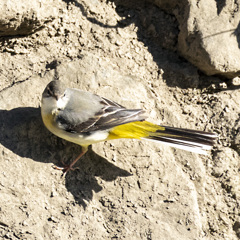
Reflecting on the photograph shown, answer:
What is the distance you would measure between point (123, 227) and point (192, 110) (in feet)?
7.97

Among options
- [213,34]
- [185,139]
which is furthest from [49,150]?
[213,34]

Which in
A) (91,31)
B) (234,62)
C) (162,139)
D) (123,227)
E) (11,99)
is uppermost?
(234,62)

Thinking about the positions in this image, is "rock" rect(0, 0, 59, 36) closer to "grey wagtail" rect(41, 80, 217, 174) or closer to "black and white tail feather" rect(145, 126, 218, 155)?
"grey wagtail" rect(41, 80, 217, 174)

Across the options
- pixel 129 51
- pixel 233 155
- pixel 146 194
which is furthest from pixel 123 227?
pixel 129 51

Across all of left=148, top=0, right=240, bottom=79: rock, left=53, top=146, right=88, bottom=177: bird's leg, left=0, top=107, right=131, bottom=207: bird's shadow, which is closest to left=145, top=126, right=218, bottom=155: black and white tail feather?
left=0, top=107, right=131, bottom=207: bird's shadow

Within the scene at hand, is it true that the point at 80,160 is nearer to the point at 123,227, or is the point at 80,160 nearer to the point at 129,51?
the point at 123,227

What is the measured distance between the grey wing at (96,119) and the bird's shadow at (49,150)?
534mm

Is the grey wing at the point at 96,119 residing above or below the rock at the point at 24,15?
below

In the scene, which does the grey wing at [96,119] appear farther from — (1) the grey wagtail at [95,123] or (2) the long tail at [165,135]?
(2) the long tail at [165,135]

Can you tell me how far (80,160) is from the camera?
5.54m

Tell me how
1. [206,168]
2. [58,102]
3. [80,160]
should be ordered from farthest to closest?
[206,168] < [80,160] < [58,102]

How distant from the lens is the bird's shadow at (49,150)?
207 inches

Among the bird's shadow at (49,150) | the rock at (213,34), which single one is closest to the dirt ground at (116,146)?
the bird's shadow at (49,150)

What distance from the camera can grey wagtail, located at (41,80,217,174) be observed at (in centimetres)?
510
